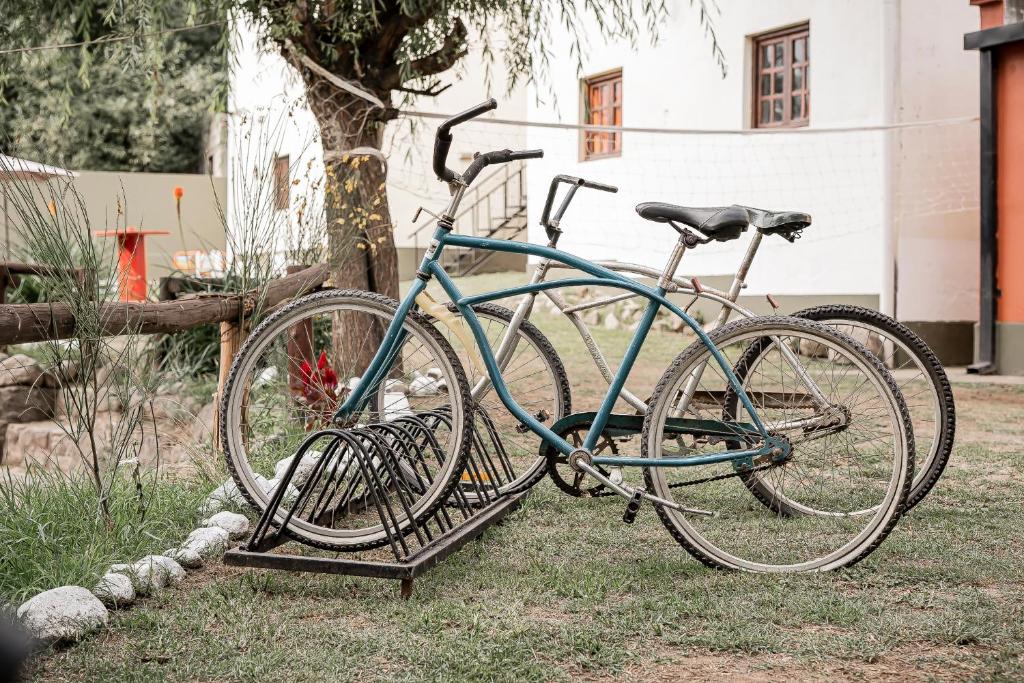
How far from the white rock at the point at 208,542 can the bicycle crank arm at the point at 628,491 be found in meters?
1.15

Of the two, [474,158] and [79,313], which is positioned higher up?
[474,158]

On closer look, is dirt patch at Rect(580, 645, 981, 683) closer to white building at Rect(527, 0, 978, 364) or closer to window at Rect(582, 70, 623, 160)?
white building at Rect(527, 0, 978, 364)

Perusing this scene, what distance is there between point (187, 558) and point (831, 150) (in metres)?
8.84

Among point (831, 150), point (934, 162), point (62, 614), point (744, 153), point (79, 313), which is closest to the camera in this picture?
point (62, 614)

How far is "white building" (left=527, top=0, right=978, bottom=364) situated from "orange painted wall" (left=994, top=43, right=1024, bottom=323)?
1.37 feet

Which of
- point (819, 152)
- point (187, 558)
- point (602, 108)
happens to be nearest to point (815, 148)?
point (819, 152)

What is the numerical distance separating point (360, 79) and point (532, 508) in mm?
3956

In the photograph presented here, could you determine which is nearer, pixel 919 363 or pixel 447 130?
pixel 447 130

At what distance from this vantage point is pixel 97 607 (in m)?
2.71

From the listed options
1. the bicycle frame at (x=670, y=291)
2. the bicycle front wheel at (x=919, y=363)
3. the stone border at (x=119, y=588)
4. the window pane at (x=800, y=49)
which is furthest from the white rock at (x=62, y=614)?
the window pane at (x=800, y=49)

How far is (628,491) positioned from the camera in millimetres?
3250

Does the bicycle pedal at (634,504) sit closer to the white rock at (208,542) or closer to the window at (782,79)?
the white rock at (208,542)

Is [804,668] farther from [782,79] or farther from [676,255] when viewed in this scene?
[782,79]

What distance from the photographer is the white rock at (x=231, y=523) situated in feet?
11.7
